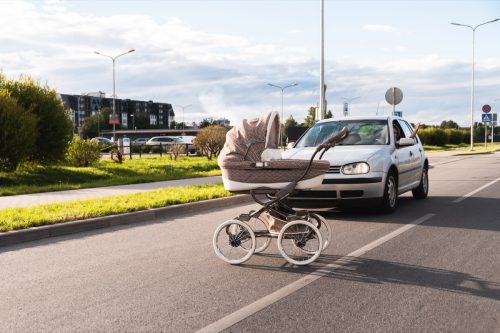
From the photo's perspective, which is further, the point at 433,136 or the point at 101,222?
the point at 433,136

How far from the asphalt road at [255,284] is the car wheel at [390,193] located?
1.09m

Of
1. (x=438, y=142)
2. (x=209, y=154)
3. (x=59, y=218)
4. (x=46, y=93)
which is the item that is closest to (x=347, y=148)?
(x=59, y=218)

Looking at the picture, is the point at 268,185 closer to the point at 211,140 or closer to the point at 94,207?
the point at 94,207

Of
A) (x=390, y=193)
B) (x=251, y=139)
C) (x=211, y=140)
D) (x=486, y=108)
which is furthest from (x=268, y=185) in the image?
(x=486, y=108)

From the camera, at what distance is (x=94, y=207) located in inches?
386

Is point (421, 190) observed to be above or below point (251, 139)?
below

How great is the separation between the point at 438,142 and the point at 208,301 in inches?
2512

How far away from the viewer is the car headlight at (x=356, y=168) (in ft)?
29.7

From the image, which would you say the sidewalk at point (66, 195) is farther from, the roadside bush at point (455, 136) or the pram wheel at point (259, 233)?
the roadside bush at point (455, 136)

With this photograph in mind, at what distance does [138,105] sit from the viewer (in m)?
184

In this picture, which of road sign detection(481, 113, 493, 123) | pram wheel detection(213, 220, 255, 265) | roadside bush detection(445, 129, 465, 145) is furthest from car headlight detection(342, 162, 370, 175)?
roadside bush detection(445, 129, 465, 145)

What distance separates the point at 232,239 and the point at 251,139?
1089 mm

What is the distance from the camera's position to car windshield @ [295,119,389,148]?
10.2m

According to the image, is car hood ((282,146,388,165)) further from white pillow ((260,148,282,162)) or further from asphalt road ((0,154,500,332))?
white pillow ((260,148,282,162))
